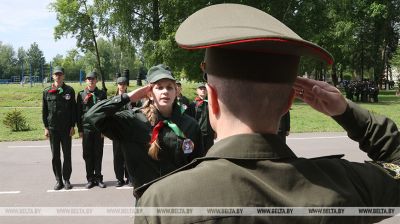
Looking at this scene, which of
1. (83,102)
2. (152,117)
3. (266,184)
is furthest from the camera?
(83,102)

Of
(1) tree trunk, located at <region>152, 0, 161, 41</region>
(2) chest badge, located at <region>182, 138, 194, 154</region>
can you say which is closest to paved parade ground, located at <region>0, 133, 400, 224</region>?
(2) chest badge, located at <region>182, 138, 194, 154</region>

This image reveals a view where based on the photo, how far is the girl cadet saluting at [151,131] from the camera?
12.0ft

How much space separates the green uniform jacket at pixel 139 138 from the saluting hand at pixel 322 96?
83.1 inches

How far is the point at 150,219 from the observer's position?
3.81 feet

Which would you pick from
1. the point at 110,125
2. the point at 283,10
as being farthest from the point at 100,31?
the point at 110,125

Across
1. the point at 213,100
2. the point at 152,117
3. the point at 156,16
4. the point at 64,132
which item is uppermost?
the point at 156,16

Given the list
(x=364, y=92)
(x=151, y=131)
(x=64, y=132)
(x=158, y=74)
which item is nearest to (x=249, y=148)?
(x=151, y=131)

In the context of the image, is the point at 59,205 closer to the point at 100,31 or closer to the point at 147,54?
the point at 147,54

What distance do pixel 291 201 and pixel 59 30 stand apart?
4072cm

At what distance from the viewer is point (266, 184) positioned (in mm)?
1222

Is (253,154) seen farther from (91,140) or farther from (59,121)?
(91,140)

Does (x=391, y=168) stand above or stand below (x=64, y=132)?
above

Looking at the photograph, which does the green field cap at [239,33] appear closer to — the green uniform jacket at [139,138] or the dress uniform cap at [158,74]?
the green uniform jacket at [139,138]

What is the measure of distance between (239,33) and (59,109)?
23.9 ft
